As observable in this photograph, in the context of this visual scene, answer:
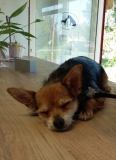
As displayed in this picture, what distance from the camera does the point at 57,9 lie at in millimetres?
3387

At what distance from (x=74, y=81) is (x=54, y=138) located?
240mm

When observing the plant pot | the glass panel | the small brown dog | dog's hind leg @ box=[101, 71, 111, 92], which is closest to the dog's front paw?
the small brown dog

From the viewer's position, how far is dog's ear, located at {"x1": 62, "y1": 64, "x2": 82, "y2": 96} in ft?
2.52

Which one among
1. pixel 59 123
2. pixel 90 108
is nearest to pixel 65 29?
pixel 90 108

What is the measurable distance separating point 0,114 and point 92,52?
2.95m

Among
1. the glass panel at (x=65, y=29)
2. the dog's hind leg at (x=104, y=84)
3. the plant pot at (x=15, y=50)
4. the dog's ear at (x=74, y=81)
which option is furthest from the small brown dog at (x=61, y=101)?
the glass panel at (x=65, y=29)

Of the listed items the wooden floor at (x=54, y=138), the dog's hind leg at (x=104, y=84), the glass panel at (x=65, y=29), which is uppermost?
the glass panel at (x=65, y=29)

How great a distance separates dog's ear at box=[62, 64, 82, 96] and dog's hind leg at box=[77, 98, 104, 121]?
0.07m

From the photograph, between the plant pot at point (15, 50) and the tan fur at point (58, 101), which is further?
the plant pot at point (15, 50)

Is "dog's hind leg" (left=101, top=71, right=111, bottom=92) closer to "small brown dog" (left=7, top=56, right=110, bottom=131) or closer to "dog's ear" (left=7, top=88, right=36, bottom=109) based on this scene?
"small brown dog" (left=7, top=56, right=110, bottom=131)

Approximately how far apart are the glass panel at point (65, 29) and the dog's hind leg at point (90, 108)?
104 inches

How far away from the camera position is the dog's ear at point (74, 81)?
0.77 meters

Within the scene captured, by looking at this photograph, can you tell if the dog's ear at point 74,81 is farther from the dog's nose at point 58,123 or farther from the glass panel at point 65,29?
the glass panel at point 65,29

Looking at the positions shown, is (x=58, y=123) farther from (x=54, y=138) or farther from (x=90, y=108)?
(x=90, y=108)
